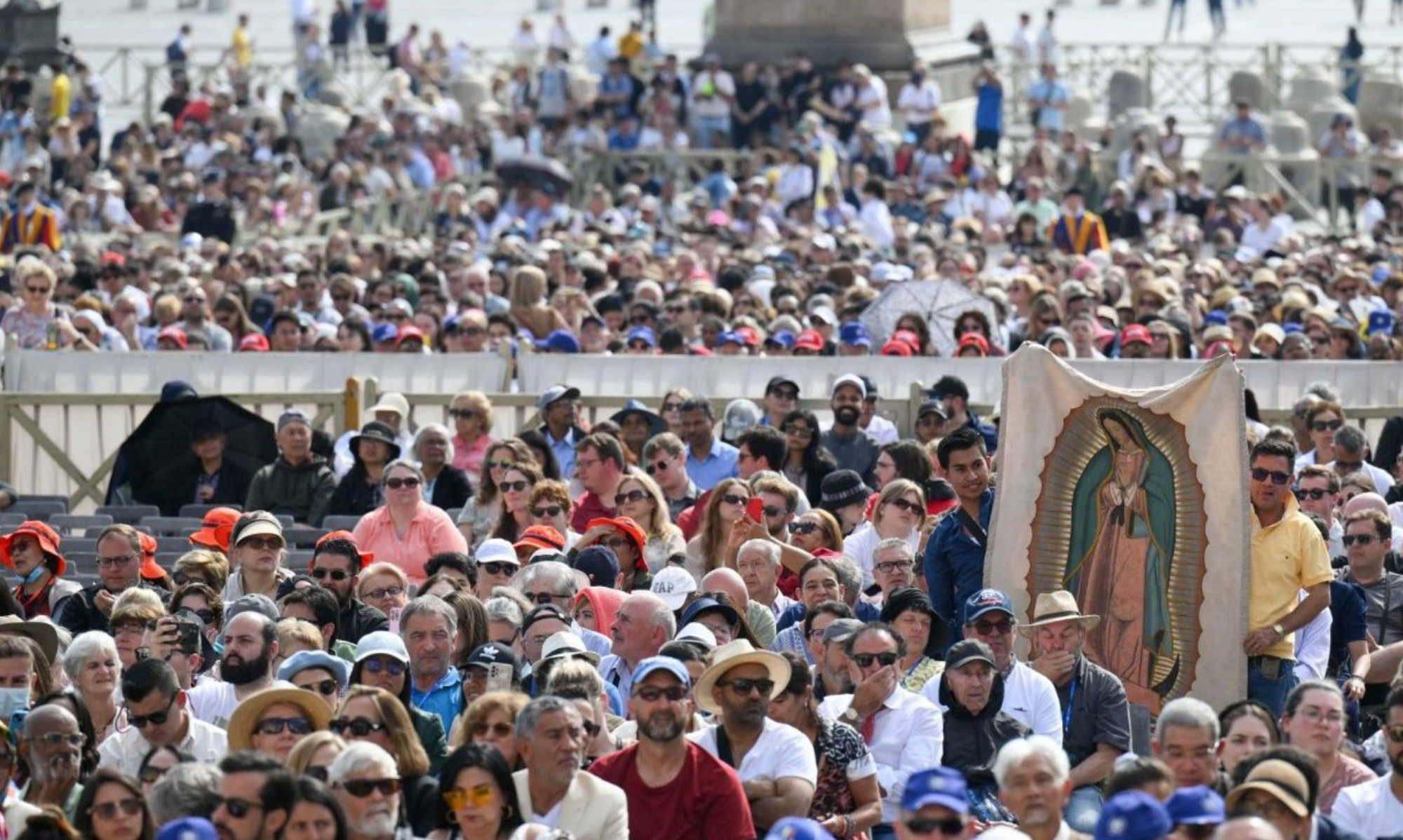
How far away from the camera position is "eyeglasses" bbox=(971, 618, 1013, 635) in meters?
10.7

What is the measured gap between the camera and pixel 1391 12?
48.9 meters

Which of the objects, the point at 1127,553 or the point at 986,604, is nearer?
the point at 986,604

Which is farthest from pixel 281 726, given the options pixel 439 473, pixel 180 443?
pixel 180 443

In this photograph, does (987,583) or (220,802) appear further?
(987,583)

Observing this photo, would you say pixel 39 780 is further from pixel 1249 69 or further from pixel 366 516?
pixel 1249 69

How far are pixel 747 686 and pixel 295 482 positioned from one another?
686 centimetres

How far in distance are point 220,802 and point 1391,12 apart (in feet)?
140

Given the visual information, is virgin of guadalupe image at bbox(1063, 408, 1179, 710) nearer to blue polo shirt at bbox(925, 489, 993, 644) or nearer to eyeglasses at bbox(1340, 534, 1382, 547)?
blue polo shirt at bbox(925, 489, 993, 644)

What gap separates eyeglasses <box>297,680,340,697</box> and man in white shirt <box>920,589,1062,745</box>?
1.91 m

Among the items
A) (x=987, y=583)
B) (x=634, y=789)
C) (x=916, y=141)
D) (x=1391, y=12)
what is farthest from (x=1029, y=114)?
(x=634, y=789)

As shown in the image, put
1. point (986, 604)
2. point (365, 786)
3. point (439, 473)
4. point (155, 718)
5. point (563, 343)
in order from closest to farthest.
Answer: point (365, 786) → point (155, 718) → point (986, 604) → point (439, 473) → point (563, 343)

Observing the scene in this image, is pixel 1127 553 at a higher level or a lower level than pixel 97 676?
higher

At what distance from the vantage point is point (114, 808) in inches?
342

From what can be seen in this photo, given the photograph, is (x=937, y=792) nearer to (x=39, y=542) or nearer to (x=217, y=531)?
(x=39, y=542)
